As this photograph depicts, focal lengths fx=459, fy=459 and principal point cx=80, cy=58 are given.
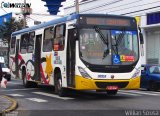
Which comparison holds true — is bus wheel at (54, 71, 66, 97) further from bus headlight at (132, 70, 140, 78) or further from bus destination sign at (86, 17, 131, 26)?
bus headlight at (132, 70, 140, 78)

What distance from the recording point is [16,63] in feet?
86.7

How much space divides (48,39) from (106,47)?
4.05 metres

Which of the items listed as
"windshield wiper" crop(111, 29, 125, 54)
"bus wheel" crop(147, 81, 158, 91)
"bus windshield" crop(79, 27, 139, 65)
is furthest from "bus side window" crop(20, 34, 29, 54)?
"windshield wiper" crop(111, 29, 125, 54)

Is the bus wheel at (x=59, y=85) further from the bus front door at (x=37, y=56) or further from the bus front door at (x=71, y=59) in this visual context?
the bus front door at (x=37, y=56)

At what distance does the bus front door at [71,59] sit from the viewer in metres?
16.9

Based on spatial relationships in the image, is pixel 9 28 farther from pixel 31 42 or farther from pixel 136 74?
pixel 136 74

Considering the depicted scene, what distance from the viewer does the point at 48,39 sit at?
65.9 ft

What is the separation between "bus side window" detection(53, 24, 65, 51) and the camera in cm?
1814

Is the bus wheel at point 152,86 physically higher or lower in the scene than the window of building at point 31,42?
lower

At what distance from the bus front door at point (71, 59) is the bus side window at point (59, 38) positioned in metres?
0.75

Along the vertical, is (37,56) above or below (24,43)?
below

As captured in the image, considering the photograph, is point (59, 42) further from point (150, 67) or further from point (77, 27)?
point (150, 67)

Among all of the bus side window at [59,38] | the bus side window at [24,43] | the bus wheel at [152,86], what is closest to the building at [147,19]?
the bus wheel at [152,86]

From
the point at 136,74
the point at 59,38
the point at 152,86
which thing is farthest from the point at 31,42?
the point at 136,74
